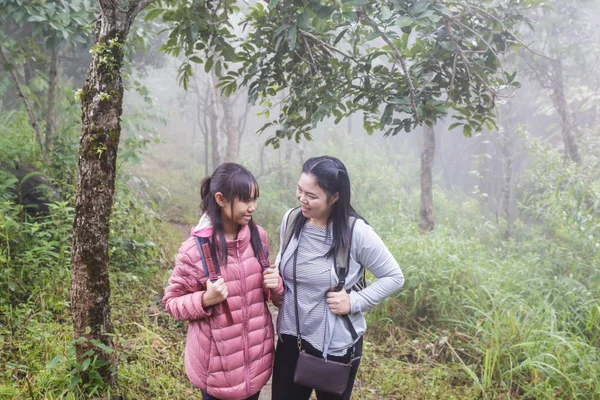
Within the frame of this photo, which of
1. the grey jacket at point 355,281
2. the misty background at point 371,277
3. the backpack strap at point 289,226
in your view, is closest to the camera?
the grey jacket at point 355,281

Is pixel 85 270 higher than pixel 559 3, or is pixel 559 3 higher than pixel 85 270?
pixel 559 3

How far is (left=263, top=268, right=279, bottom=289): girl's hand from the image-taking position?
196 centimetres

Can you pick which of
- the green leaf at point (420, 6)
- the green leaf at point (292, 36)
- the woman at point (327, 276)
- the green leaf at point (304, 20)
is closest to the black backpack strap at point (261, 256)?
the woman at point (327, 276)

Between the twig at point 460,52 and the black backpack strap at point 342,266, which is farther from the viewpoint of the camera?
the twig at point 460,52

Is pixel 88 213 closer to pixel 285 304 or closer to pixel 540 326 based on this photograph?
pixel 285 304

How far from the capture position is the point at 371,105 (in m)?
3.14

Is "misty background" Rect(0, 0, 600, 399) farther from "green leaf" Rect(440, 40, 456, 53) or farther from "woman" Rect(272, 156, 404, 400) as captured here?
"woman" Rect(272, 156, 404, 400)

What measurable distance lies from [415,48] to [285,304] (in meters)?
2.09

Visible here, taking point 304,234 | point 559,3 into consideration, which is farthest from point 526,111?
point 304,234

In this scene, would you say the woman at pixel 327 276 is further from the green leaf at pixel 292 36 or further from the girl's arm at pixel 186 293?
the green leaf at pixel 292 36

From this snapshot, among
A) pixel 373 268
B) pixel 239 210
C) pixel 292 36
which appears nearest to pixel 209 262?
pixel 239 210

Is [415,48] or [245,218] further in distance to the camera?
[415,48]

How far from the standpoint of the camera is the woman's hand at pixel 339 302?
6.42ft

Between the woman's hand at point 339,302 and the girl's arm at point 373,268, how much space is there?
0.03 metres
